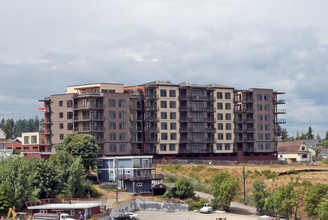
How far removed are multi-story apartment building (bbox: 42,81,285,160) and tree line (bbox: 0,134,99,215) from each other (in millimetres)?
25841

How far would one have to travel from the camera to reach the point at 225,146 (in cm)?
15425

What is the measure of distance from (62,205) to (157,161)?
178 ft

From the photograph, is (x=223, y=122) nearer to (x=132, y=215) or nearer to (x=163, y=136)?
(x=163, y=136)

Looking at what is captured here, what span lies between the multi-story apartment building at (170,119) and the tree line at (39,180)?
25841 mm

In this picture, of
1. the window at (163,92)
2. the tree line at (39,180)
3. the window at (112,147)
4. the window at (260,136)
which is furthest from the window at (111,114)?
the window at (260,136)

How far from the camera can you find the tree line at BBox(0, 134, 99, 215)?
279 ft

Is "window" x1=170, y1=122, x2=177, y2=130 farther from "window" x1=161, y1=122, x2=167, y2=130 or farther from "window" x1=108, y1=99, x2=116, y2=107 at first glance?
"window" x1=108, y1=99, x2=116, y2=107

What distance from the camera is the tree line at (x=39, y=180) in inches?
3344

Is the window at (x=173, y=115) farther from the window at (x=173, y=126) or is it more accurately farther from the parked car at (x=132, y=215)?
the parked car at (x=132, y=215)

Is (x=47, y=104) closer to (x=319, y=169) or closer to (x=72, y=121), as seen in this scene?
(x=72, y=121)

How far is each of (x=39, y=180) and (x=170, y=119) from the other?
57871mm

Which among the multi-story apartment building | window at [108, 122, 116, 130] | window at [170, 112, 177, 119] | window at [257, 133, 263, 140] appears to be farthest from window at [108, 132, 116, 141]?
window at [257, 133, 263, 140]

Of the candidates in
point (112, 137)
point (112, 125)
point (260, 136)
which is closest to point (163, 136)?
point (112, 137)

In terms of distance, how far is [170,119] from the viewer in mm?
144875
